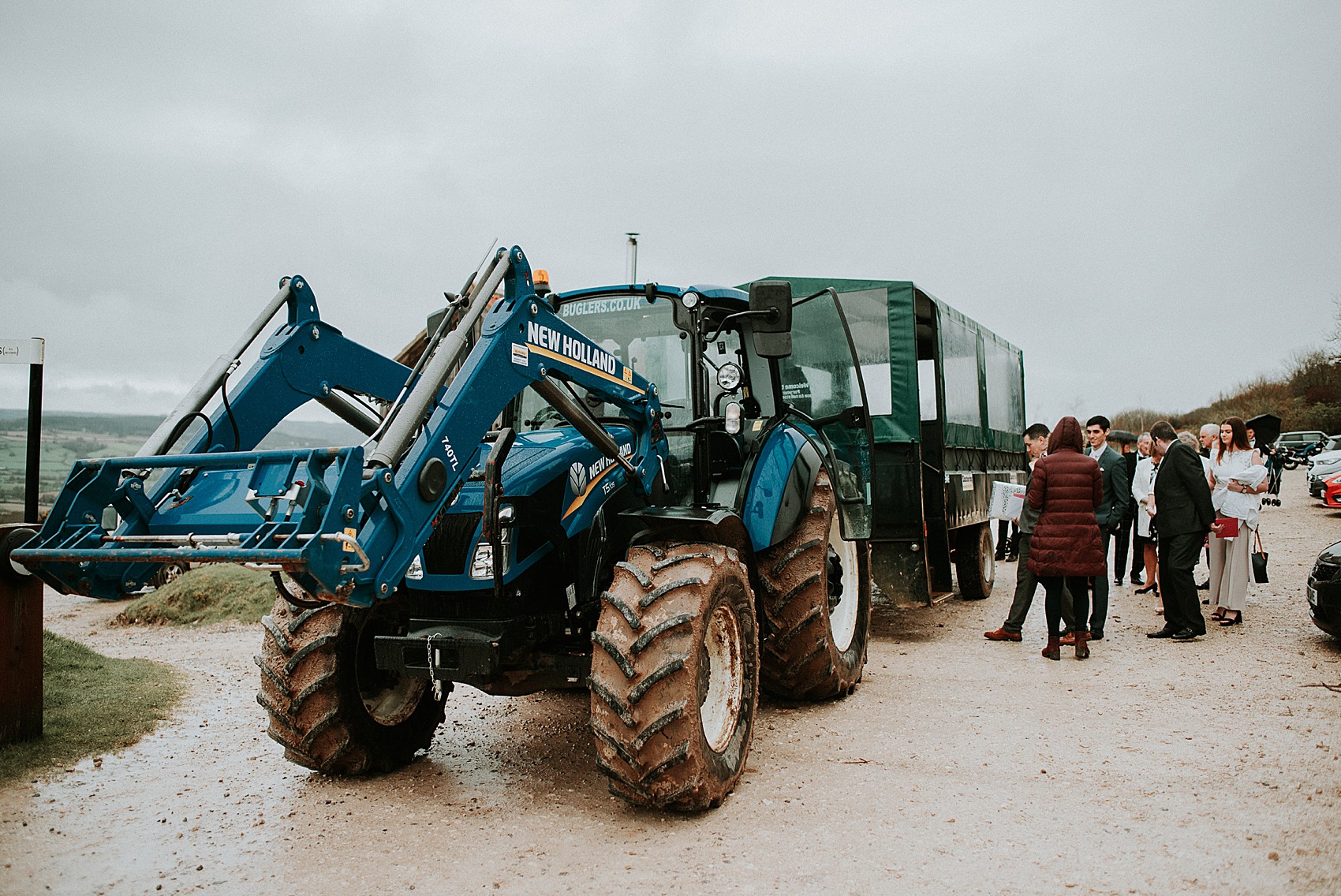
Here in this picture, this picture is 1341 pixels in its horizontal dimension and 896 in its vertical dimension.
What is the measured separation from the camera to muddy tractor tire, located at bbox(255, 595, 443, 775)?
4.51 meters

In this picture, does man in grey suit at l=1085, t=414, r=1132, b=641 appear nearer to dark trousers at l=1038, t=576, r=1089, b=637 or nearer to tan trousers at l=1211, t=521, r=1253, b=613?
tan trousers at l=1211, t=521, r=1253, b=613

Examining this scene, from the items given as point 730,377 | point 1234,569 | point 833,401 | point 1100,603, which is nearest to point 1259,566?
point 1234,569

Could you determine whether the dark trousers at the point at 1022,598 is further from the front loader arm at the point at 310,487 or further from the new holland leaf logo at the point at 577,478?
the front loader arm at the point at 310,487

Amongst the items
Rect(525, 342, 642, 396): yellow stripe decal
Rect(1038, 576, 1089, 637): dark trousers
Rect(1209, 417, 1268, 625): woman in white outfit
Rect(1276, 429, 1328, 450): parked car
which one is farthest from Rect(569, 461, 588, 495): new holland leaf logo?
Rect(1276, 429, 1328, 450): parked car

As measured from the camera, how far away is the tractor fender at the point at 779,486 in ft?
17.4

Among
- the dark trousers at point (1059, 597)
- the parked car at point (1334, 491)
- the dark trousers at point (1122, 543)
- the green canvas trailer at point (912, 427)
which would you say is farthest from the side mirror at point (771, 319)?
the parked car at point (1334, 491)

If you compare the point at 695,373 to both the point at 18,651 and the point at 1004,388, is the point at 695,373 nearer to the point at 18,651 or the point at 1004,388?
the point at 18,651

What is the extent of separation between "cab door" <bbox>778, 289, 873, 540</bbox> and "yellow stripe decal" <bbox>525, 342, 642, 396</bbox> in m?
1.47

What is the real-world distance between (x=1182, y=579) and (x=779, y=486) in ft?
15.6

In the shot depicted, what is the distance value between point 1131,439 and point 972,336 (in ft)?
11.1

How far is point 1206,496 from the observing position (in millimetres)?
7938

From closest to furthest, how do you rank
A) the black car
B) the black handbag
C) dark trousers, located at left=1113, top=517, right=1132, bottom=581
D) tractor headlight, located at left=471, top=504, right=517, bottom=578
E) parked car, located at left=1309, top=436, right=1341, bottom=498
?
tractor headlight, located at left=471, top=504, right=517, bottom=578, the black car, the black handbag, dark trousers, located at left=1113, top=517, right=1132, bottom=581, parked car, located at left=1309, top=436, right=1341, bottom=498

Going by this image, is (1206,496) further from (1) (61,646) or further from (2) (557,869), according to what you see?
(1) (61,646)

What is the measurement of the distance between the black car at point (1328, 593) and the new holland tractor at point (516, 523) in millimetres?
4377
